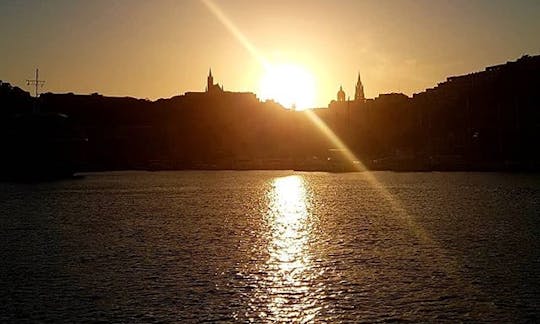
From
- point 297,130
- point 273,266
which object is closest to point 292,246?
point 273,266

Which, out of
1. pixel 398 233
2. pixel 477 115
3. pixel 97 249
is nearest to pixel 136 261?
pixel 97 249

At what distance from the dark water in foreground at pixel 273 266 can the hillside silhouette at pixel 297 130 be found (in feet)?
221

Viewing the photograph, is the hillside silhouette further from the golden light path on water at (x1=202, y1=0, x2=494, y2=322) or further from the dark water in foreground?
the dark water in foreground

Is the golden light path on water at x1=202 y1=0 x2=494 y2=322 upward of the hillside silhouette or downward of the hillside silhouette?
downward

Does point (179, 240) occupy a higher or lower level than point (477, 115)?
lower

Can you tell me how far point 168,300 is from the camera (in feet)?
46.4

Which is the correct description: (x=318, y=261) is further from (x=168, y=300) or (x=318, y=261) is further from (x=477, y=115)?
(x=477, y=115)

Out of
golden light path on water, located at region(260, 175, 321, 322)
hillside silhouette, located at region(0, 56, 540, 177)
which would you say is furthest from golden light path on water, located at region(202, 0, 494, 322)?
hillside silhouette, located at region(0, 56, 540, 177)

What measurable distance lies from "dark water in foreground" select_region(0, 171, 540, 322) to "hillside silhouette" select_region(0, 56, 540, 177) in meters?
67.3

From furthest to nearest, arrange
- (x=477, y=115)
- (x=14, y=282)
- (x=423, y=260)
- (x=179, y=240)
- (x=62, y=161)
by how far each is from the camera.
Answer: (x=477, y=115)
(x=62, y=161)
(x=179, y=240)
(x=423, y=260)
(x=14, y=282)

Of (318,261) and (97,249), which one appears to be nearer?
(318,261)

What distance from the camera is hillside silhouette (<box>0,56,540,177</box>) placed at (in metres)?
104

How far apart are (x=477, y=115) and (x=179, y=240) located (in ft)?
331

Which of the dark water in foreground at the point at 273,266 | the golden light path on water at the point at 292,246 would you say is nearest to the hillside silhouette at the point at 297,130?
the golden light path on water at the point at 292,246
